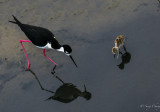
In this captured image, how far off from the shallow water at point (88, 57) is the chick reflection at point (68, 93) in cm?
8

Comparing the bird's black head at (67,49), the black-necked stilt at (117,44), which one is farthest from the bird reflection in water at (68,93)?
the black-necked stilt at (117,44)

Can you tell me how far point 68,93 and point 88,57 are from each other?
90cm

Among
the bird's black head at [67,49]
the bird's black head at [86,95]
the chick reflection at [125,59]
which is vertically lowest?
the bird's black head at [86,95]

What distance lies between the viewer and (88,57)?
604 cm

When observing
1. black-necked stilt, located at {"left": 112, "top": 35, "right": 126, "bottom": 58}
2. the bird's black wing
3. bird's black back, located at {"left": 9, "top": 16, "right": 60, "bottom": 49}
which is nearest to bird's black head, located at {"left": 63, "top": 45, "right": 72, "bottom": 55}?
bird's black back, located at {"left": 9, "top": 16, "right": 60, "bottom": 49}

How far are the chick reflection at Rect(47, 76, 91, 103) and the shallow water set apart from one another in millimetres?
80

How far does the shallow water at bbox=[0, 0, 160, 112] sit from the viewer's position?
5250mm

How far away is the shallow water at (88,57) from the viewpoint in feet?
17.2

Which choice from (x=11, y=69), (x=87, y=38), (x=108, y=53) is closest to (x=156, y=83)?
(x=108, y=53)

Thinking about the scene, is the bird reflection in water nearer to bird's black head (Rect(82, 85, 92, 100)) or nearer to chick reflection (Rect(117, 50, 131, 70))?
bird's black head (Rect(82, 85, 92, 100))

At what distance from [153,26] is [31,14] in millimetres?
3112

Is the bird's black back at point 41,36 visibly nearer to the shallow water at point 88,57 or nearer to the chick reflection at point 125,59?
the shallow water at point 88,57

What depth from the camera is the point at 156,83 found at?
522 cm

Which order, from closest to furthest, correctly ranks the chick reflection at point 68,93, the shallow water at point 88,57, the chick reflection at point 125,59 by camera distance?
1. the shallow water at point 88,57
2. the chick reflection at point 68,93
3. the chick reflection at point 125,59
